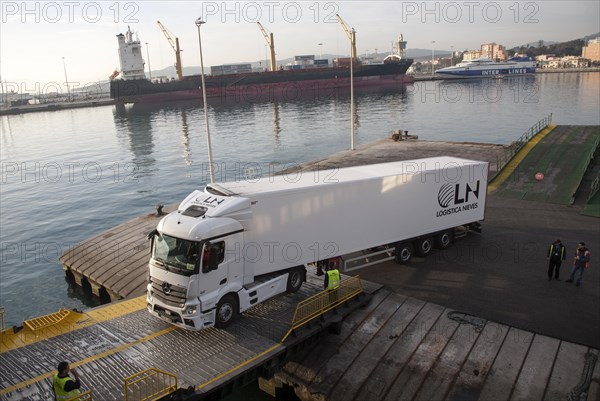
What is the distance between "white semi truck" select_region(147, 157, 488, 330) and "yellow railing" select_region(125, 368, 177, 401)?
1846 millimetres

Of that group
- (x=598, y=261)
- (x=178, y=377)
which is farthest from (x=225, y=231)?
(x=598, y=261)

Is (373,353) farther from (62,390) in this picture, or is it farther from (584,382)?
(62,390)

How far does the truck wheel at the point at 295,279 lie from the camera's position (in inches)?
575

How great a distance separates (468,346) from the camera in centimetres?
1258

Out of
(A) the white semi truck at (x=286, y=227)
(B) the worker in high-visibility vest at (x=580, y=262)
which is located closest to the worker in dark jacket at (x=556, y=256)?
(B) the worker in high-visibility vest at (x=580, y=262)

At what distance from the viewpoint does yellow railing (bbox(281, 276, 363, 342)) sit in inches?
492

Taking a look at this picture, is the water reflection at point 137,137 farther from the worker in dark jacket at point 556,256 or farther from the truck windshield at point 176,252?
the worker in dark jacket at point 556,256

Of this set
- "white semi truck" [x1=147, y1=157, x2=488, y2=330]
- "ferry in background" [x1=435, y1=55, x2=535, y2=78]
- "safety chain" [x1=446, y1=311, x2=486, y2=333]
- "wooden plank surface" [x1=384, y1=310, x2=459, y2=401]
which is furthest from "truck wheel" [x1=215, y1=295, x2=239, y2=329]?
"ferry in background" [x1=435, y1=55, x2=535, y2=78]

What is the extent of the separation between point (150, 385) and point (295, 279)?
5.93m

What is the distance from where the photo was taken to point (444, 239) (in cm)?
1941

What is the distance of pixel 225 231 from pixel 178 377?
3863 millimetres

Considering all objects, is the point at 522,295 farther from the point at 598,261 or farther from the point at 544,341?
the point at 598,261

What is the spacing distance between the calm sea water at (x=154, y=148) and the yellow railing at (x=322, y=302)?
14.6 metres

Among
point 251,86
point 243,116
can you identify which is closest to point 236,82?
point 251,86
